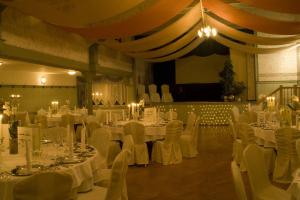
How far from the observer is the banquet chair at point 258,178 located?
3.42 meters

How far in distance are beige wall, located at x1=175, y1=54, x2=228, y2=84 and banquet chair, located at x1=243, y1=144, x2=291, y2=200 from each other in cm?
1407

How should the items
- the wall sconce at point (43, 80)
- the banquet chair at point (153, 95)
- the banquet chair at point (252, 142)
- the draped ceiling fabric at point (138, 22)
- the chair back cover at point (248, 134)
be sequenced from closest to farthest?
the banquet chair at point (252, 142)
the chair back cover at point (248, 134)
the draped ceiling fabric at point (138, 22)
the wall sconce at point (43, 80)
the banquet chair at point (153, 95)

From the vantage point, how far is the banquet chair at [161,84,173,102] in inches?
655

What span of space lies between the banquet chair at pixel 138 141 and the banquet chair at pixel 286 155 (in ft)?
8.14

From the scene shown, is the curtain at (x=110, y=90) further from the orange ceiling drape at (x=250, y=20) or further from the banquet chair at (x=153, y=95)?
the orange ceiling drape at (x=250, y=20)

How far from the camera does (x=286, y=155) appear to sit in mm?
5406

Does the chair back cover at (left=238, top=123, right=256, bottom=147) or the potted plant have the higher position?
the potted plant

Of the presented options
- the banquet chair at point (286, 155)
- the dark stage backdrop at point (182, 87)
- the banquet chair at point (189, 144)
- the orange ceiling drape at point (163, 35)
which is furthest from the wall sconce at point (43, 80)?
the banquet chair at point (286, 155)

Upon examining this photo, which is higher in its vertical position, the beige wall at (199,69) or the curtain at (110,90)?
the beige wall at (199,69)

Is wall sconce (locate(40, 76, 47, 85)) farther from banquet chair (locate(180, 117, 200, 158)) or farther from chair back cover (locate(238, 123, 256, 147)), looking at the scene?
chair back cover (locate(238, 123, 256, 147))

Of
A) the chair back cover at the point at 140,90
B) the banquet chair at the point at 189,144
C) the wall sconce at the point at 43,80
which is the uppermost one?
the wall sconce at the point at 43,80

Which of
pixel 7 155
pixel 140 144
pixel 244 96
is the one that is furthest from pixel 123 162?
pixel 244 96

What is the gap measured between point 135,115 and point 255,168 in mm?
5328

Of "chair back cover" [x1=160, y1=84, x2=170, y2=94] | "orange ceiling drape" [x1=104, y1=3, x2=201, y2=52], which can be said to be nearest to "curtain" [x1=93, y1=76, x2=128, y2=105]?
"chair back cover" [x1=160, y1=84, x2=170, y2=94]
